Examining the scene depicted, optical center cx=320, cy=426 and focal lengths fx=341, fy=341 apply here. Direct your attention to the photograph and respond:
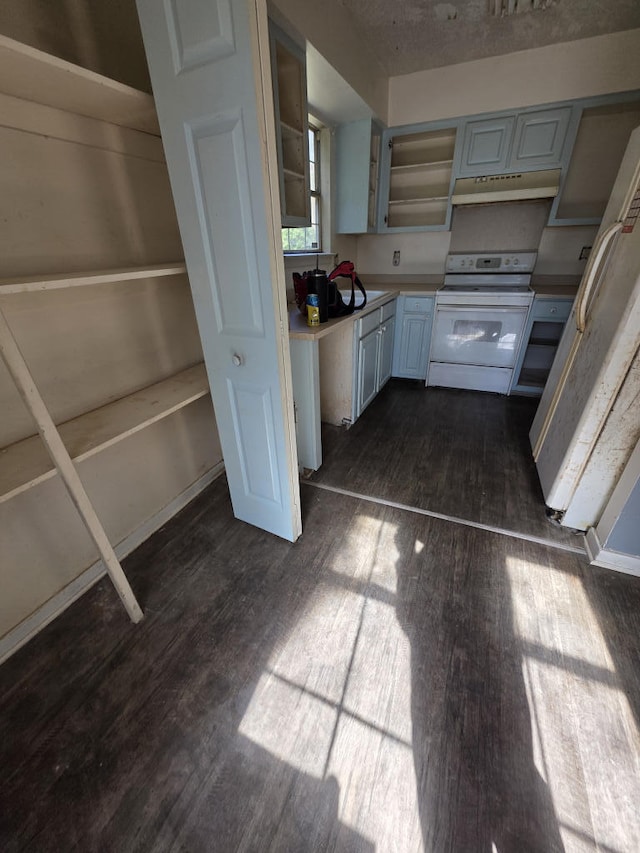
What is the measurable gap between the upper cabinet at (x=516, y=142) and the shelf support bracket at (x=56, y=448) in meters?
3.67

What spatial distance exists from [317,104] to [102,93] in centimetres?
225

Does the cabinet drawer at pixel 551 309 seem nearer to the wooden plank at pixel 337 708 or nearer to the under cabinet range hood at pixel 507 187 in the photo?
the under cabinet range hood at pixel 507 187

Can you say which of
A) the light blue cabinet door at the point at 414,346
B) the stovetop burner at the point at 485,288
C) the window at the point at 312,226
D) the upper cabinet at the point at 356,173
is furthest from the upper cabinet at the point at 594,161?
the window at the point at 312,226

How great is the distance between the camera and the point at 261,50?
93 cm

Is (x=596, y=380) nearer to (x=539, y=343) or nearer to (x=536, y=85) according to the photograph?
(x=539, y=343)

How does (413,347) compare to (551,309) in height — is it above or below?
below

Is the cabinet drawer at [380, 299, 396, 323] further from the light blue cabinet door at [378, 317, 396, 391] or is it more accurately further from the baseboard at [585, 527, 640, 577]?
the baseboard at [585, 527, 640, 577]

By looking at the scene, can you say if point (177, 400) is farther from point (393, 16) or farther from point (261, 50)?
point (393, 16)

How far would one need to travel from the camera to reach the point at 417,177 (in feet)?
11.4

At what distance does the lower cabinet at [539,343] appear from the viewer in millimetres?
2891

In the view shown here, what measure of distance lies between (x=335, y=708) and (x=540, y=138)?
413cm

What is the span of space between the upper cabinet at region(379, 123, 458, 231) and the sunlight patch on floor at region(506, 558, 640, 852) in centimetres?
332

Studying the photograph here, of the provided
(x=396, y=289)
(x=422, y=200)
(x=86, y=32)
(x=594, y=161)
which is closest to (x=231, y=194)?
(x=86, y=32)

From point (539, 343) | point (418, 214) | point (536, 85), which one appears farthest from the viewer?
point (418, 214)
